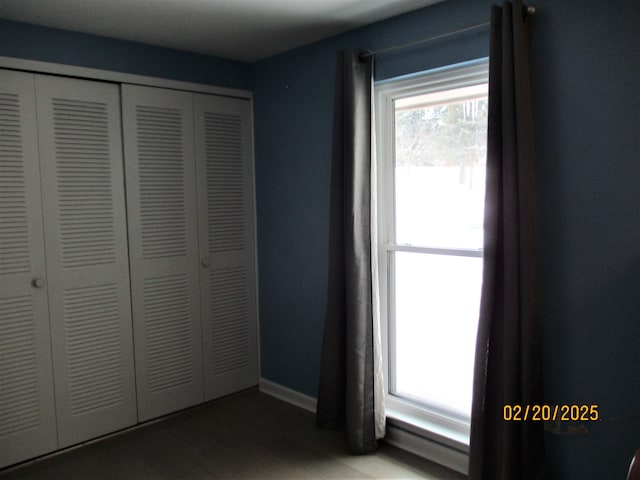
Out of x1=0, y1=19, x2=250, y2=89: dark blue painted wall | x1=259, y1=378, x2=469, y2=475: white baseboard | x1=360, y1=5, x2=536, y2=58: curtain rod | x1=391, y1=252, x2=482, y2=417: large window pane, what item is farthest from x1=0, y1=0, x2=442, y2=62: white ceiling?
x1=259, y1=378, x2=469, y2=475: white baseboard

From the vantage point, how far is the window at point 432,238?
247 centimetres

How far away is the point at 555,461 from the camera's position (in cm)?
216

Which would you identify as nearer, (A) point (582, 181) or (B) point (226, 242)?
(A) point (582, 181)

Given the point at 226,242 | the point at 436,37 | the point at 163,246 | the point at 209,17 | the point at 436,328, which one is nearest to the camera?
the point at 436,37

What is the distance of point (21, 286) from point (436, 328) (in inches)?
83.7

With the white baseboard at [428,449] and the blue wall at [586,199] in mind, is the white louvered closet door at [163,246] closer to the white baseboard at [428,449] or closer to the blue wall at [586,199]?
the white baseboard at [428,449]

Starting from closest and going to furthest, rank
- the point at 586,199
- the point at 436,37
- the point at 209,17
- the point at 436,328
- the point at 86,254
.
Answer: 1. the point at 586,199
2. the point at 436,37
3. the point at 209,17
4. the point at 436,328
5. the point at 86,254

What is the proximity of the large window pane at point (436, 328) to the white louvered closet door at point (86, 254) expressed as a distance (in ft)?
5.15

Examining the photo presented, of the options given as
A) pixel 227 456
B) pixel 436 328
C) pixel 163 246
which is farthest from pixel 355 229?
pixel 227 456

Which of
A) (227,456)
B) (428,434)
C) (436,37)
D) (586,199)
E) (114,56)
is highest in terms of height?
(114,56)

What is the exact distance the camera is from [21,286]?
103 inches

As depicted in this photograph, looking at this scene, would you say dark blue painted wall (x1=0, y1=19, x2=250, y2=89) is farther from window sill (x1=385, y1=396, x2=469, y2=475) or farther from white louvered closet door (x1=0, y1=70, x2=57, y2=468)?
window sill (x1=385, y1=396, x2=469, y2=475)

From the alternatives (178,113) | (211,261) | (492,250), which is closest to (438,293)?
(492,250)

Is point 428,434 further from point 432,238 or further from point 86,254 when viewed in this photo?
point 86,254
